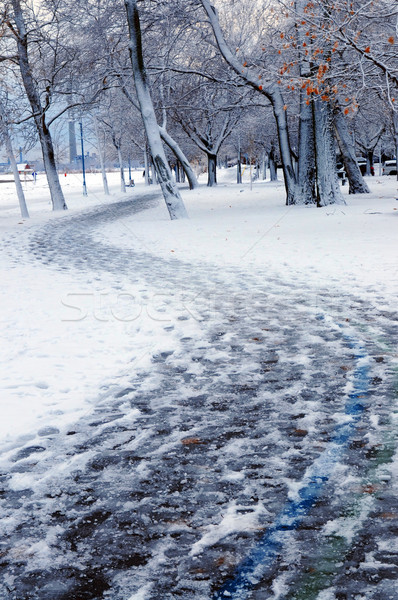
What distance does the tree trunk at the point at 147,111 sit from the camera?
1950 centimetres

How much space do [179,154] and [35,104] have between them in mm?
7545

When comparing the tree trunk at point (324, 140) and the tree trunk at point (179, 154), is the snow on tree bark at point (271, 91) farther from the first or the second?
the tree trunk at point (179, 154)

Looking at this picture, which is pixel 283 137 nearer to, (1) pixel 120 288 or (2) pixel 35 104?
(2) pixel 35 104

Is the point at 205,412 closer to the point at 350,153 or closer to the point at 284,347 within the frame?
the point at 284,347

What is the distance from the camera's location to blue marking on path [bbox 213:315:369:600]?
2.66 meters

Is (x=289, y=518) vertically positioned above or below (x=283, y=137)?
below

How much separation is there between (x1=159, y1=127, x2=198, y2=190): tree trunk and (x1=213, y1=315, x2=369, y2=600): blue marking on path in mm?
20274

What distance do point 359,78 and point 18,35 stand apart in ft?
47.3

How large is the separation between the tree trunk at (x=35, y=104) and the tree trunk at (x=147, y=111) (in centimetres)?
683

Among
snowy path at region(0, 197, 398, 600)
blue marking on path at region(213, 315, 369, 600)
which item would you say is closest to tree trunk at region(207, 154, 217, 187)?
snowy path at region(0, 197, 398, 600)

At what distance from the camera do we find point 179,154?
3197 cm

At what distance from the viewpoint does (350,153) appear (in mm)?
25750

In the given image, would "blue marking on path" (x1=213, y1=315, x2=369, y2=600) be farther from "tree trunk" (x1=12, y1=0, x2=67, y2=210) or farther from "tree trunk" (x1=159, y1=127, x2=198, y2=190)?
"tree trunk" (x1=12, y1=0, x2=67, y2=210)

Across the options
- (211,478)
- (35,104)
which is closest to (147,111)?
(35,104)
